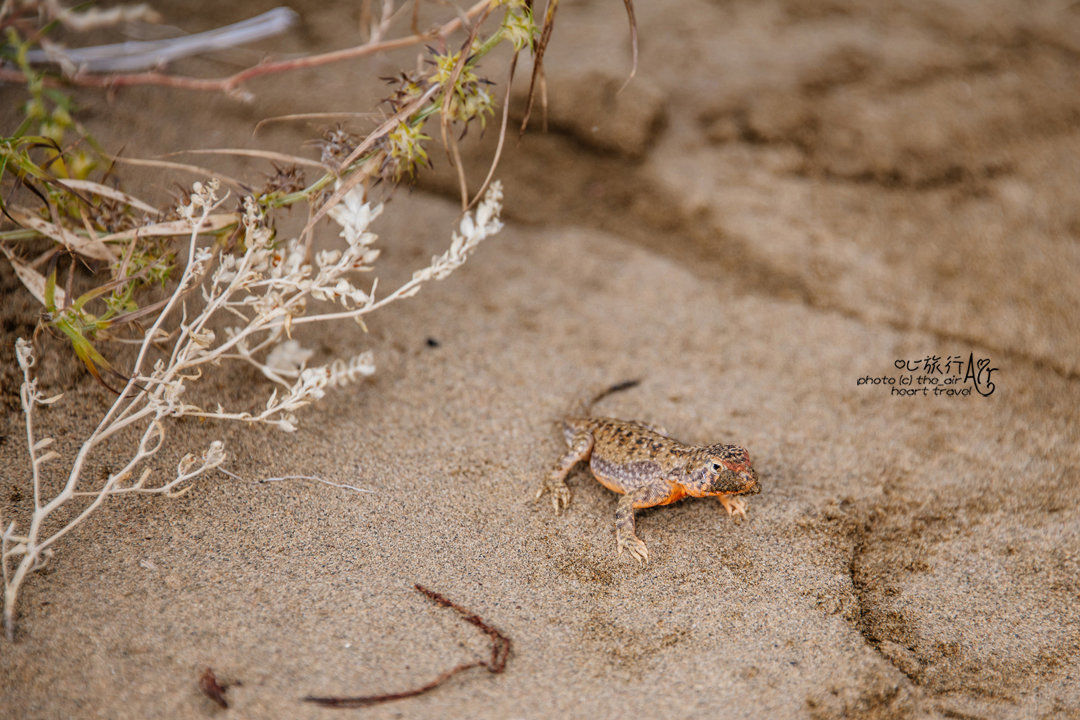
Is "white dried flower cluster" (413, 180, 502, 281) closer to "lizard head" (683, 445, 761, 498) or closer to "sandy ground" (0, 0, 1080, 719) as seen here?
"sandy ground" (0, 0, 1080, 719)

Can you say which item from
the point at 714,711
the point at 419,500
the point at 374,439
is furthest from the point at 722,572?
the point at 374,439

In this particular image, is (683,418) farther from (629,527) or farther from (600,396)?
(629,527)

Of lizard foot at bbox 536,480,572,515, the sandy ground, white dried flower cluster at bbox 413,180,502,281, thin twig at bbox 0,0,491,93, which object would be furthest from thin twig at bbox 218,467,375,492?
thin twig at bbox 0,0,491,93

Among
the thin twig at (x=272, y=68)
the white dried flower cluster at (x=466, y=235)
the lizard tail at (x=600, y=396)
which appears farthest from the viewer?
the lizard tail at (x=600, y=396)

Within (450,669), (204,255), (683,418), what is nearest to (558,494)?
(683,418)

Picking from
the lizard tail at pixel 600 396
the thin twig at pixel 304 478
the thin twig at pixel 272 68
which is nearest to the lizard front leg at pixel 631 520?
the lizard tail at pixel 600 396

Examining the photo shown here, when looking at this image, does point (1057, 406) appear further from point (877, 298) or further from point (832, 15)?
point (832, 15)

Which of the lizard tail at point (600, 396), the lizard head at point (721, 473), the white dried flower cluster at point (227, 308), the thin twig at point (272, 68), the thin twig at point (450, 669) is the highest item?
the thin twig at point (272, 68)

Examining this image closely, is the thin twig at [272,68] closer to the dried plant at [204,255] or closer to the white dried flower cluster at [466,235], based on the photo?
the dried plant at [204,255]
